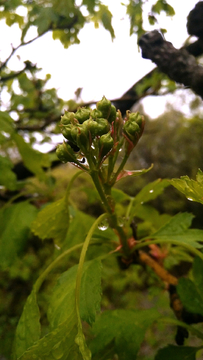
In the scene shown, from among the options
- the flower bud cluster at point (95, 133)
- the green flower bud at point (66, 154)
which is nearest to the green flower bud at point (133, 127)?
the flower bud cluster at point (95, 133)

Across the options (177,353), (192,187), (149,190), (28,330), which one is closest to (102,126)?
(192,187)

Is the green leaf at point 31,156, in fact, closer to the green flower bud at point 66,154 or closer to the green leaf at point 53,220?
the green leaf at point 53,220

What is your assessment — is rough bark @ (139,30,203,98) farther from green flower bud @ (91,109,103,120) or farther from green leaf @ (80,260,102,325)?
green leaf @ (80,260,102,325)

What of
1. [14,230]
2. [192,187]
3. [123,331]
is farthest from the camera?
[14,230]

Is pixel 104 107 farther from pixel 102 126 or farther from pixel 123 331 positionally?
pixel 123 331

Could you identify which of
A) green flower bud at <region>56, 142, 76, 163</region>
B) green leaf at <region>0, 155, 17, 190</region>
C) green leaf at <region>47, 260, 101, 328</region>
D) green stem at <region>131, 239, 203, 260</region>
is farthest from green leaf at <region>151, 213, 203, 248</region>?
green leaf at <region>0, 155, 17, 190</region>

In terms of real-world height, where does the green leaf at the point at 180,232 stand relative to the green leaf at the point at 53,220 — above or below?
below
